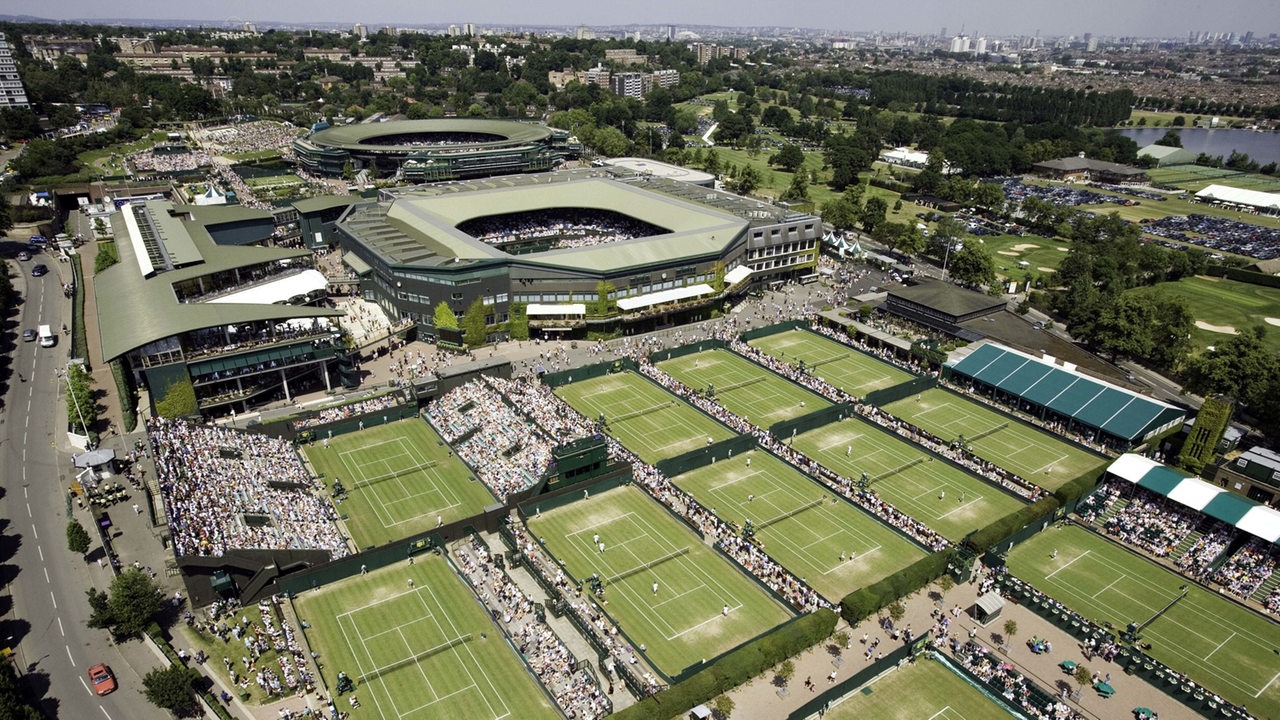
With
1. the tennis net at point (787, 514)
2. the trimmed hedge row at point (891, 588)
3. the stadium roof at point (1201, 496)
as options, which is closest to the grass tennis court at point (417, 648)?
the trimmed hedge row at point (891, 588)

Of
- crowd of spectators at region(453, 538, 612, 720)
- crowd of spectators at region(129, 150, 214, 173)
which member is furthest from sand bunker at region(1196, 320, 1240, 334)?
crowd of spectators at region(129, 150, 214, 173)

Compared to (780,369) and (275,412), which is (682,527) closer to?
(780,369)

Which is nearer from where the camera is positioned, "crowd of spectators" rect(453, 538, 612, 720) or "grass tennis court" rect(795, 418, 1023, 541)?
"crowd of spectators" rect(453, 538, 612, 720)

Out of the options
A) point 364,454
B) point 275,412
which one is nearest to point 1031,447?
point 364,454

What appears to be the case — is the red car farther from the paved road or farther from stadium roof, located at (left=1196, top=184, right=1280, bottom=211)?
stadium roof, located at (left=1196, top=184, right=1280, bottom=211)

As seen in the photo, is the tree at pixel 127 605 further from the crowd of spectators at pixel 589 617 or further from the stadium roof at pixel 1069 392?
the stadium roof at pixel 1069 392
